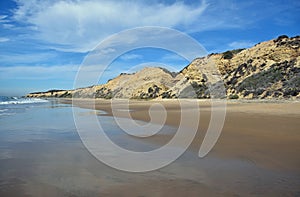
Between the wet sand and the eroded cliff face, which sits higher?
the eroded cliff face

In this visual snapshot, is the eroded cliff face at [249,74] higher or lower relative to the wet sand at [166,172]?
higher

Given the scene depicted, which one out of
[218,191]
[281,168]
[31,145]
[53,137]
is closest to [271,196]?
[218,191]

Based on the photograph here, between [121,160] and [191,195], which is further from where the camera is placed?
[121,160]

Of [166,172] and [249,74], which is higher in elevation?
[249,74]

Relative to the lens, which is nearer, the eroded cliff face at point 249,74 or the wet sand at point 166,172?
the wet sand at point 166,172

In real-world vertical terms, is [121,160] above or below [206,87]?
below

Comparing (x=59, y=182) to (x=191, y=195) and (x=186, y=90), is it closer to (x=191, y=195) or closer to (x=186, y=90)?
(x=191, y=195)

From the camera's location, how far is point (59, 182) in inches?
161

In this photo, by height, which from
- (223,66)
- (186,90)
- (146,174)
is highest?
(223,66)

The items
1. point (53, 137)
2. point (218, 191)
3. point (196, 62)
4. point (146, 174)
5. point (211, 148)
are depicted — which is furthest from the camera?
point (196, 62)

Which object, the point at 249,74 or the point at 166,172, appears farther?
the point at 249,74

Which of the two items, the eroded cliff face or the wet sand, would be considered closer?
the wet sand

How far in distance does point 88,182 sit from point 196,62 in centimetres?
5431

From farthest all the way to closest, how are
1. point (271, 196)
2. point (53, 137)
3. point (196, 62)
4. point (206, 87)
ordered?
point (196, 62), point (206, 87), point (53, 137), point (271, 196)
